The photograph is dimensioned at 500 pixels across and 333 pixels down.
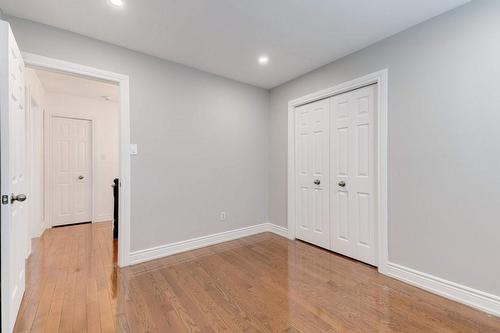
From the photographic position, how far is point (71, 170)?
15.2ft

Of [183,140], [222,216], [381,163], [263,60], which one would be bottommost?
[222,216]

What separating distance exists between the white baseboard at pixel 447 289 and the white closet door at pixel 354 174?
0.29 metres

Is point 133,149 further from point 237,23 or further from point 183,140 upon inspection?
point 237,23

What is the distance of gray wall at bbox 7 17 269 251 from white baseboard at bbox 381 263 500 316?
7.00 ft

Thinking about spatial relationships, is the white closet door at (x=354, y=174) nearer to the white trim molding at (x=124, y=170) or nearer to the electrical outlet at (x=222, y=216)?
the electrical outlet at (x=222, y=216)

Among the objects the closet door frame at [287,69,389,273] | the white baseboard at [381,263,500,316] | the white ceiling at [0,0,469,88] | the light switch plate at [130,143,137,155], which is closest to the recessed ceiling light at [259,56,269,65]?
the white ceiling at [0,0,469,88]

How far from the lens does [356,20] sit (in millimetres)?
2162

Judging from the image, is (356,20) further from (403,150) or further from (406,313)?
(406,313)

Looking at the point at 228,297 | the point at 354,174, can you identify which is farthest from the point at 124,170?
the point at 354,174

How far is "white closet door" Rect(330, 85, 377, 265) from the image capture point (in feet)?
8.70

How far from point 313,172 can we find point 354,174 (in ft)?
2.06

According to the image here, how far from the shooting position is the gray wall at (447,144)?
1.84m

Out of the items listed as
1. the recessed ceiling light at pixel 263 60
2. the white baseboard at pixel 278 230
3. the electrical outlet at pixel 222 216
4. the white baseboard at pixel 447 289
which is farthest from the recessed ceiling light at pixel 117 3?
the white baseboard at pixel 447 289

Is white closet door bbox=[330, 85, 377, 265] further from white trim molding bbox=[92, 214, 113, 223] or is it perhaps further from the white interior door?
the white interior door
